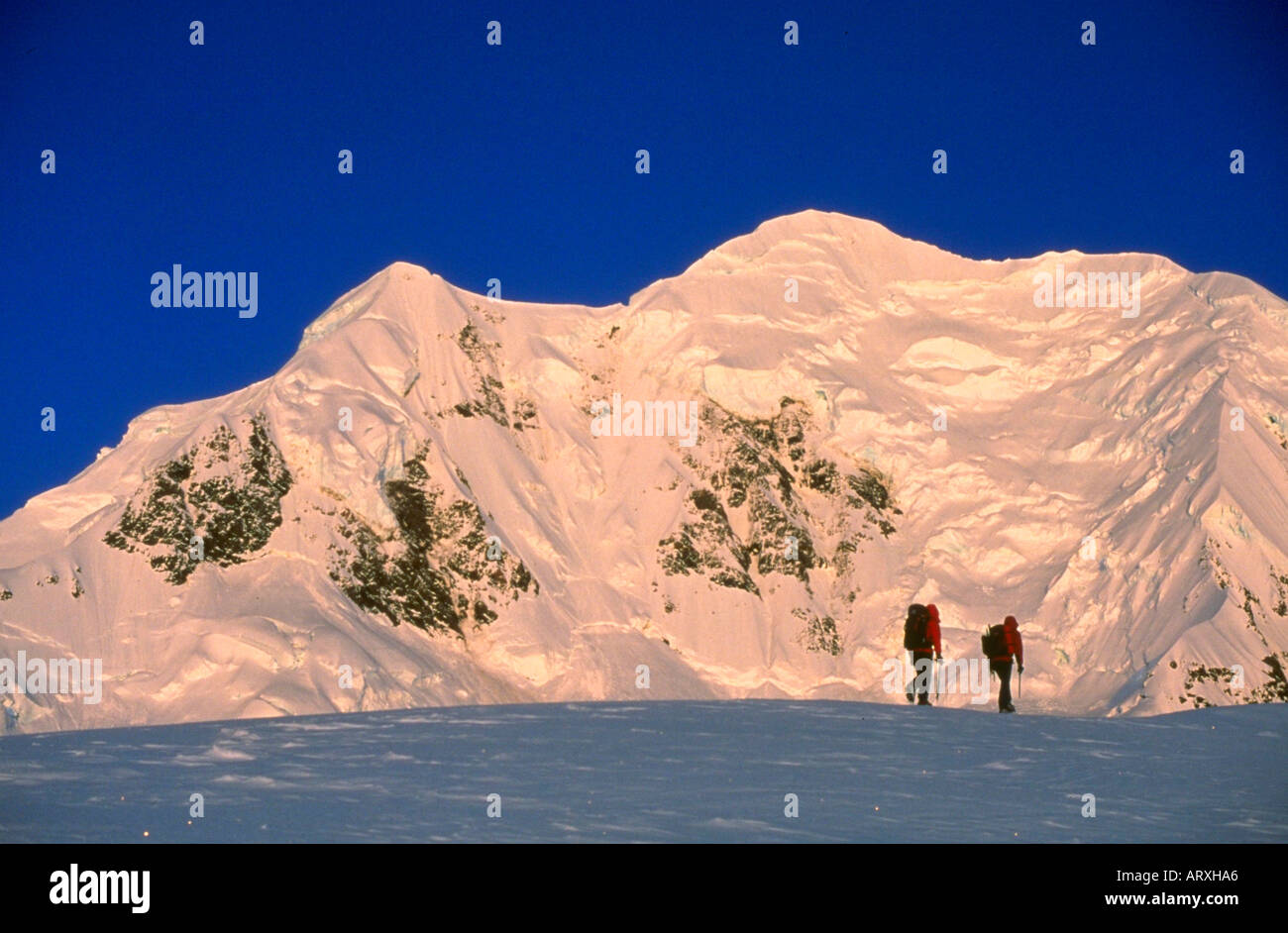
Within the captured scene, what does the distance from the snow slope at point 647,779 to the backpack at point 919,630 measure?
4.72m

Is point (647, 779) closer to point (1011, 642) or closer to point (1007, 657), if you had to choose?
point (1007, 657)

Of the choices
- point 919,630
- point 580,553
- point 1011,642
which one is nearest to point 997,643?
point 1011,642

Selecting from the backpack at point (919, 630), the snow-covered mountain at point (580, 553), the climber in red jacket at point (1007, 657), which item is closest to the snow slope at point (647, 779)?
the climber in red jacket at point (1007, 657)

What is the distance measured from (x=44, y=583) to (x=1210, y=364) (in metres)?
141

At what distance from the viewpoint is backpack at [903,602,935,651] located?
31.6 m

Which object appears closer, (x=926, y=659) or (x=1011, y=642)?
(x=1011, y=642)

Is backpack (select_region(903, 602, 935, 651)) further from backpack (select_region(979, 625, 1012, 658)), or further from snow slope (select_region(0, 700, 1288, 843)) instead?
snow slope (select_region(0, 700, 1288, 843))

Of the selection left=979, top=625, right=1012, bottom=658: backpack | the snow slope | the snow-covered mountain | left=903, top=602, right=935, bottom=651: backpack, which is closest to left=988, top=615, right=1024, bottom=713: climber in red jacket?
left=979, top=625, right=1012, bottom=658: backpack

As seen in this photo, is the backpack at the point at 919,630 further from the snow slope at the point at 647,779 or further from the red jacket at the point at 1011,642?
the snow slope at the point at 647,779

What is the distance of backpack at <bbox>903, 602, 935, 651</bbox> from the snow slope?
4.72 meters

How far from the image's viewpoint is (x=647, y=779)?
19.7 m

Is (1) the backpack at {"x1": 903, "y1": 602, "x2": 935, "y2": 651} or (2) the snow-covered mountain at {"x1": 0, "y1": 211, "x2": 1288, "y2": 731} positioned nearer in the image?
(1) the backpack at {"x1": 903, "y1": 602, "x2": 935, "y2": 651}

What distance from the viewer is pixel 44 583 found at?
168m

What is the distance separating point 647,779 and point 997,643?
46.8 feet
